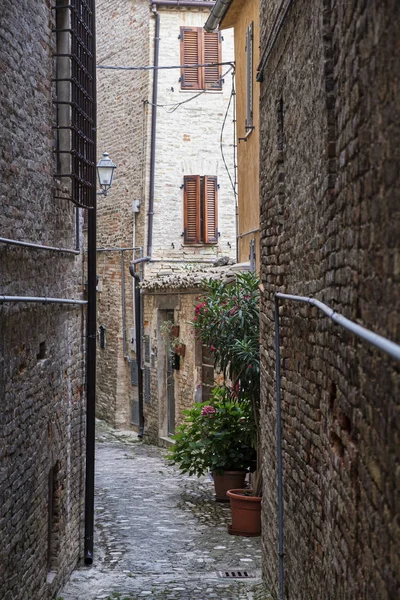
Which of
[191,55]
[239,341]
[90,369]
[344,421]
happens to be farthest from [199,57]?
[344,421]

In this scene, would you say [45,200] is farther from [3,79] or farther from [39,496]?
[39,496]

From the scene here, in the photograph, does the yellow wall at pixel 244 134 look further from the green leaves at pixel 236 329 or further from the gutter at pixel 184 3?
the gutter at pixel 184 3

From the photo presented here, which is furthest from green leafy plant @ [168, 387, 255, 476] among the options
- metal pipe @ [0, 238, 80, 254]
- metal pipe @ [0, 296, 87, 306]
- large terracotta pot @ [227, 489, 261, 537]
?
metal pipe @ [0, 238, 80, 254]

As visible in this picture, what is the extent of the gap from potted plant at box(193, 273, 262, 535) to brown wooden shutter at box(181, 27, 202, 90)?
9.44 metres

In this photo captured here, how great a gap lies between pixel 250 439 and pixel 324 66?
23.5 feet

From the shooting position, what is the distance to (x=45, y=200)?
7.86 m

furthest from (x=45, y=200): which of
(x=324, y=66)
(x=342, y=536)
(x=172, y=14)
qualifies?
(x=172, y=14)

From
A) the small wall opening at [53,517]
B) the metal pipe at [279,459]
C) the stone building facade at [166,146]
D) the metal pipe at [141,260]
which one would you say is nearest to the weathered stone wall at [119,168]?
the stone building facade at [166,146]

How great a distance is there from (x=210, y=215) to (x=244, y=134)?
252 inches

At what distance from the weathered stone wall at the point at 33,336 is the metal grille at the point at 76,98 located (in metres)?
0.20

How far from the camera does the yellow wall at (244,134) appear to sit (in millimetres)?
12250

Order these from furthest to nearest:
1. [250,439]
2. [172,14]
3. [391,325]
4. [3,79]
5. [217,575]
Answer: [172,14] < [250,439] < [217,575] < [3,79] < [391,325]

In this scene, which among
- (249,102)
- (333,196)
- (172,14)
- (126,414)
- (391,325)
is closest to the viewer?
(391,325)

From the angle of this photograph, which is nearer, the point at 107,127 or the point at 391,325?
the point at 391,325
